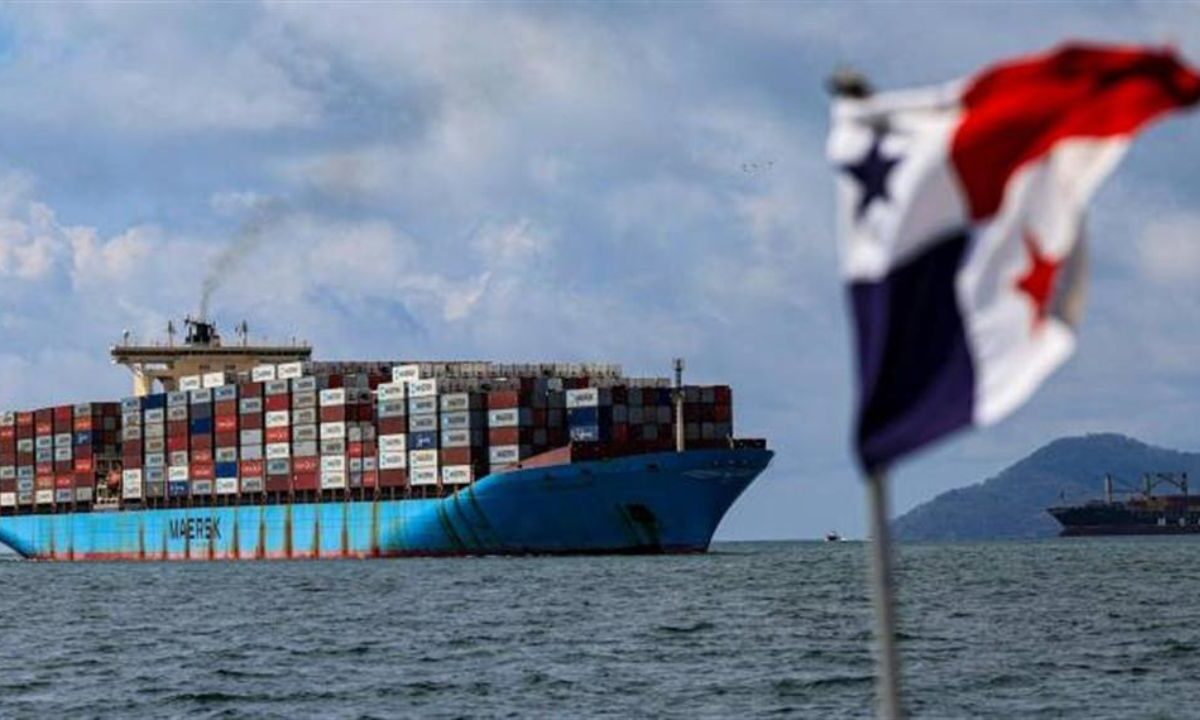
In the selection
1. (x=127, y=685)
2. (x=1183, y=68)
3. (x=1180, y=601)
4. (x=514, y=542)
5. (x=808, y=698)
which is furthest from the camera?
(x=514, y=542)

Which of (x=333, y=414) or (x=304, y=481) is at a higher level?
(x=333, y=414)

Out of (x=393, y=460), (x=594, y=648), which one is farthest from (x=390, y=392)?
(x=594, y=648)

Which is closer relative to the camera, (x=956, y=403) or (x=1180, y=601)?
(x=956, y=403)

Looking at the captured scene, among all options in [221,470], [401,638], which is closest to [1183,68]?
[401,638]

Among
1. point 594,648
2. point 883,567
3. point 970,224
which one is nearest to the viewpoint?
point 970,224

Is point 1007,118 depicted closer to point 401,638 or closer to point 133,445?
point 401,638

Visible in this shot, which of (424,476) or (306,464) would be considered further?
(306,464)

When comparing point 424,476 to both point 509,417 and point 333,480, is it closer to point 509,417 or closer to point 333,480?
point 509,417

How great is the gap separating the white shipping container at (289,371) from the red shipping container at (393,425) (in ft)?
27.0

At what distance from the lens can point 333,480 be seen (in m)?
114

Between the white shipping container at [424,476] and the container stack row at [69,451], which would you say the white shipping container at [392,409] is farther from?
the container stack row at [69,451]

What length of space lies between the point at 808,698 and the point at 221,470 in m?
90.6

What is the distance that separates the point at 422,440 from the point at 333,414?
8265 mm

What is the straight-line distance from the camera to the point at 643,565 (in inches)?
3519
